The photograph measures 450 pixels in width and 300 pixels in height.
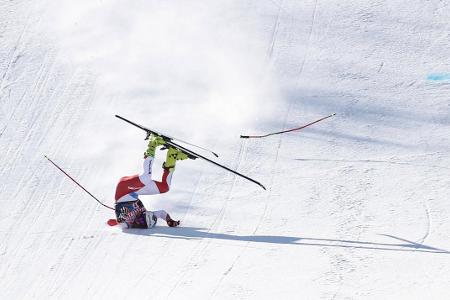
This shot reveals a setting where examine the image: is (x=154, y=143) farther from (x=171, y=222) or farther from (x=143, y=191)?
(x=171, y=222)

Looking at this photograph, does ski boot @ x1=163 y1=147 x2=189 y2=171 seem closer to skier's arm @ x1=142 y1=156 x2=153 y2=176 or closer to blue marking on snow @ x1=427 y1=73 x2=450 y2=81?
skier's arm @ x1=142 y1=156 x2=153 y2=176

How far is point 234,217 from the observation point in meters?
14.8

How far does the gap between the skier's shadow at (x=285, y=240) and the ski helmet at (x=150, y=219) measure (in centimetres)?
8

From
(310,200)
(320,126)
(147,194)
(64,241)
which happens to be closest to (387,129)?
(320,126)

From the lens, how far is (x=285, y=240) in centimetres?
1400

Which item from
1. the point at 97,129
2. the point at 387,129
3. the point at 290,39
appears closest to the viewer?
the point at 387,129

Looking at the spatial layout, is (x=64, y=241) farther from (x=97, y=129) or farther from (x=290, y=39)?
(x=290, y=39)

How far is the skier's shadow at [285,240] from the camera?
13531 millimetres

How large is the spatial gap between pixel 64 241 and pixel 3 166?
281 centimetres

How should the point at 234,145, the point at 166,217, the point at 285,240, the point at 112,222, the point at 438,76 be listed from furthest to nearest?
1. the point at 438,76
2. the point at 234,145
3. the point at 112,222
4. the point at 166,217
5. the point at 285,240

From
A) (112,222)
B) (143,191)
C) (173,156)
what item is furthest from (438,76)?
(112,222)

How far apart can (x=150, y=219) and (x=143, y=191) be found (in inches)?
16.9

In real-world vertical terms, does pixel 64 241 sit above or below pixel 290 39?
below

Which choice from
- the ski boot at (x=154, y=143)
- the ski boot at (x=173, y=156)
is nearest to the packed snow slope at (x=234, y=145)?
the ski boot at (x=173, y=156)
